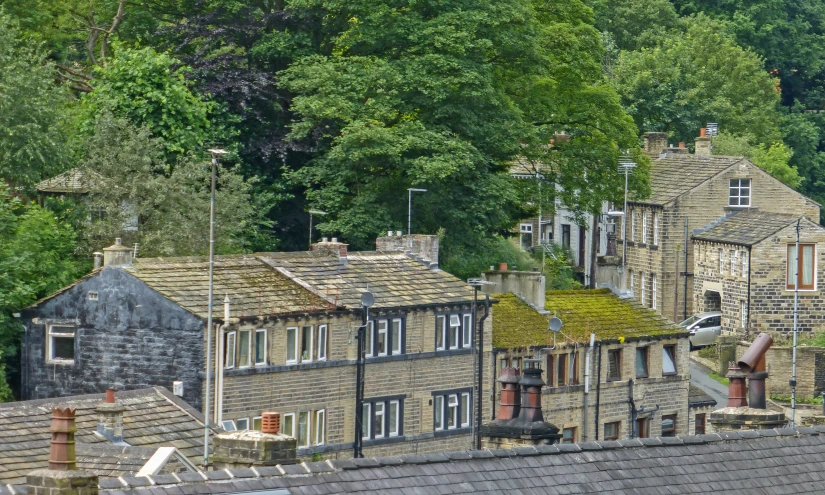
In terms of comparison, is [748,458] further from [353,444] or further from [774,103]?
[774,103]

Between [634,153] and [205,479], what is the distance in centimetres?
6353

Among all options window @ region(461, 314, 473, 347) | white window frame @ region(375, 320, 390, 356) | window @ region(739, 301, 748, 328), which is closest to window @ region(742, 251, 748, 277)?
window @ region(739, 301, 748, 328)

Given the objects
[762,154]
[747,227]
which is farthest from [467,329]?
[762,154]

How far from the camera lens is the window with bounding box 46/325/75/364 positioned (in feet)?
194

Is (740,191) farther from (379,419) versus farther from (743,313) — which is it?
(379,419)

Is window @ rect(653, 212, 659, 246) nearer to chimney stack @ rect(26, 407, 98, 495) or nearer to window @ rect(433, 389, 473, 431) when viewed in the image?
window @ rect(433, 389, 473, 431)

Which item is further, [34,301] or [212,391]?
[34,301]

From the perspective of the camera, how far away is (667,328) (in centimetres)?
7569

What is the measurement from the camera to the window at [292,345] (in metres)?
59.8

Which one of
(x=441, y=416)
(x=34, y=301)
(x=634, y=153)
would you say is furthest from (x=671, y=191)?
(x=34, y=301)

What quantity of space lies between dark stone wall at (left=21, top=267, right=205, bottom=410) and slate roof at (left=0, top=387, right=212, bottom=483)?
533cm

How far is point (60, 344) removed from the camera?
59469 millimetres

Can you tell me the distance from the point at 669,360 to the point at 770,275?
1479 cm

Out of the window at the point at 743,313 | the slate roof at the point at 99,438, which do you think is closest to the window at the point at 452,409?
the slate roof at the point at 99,438
